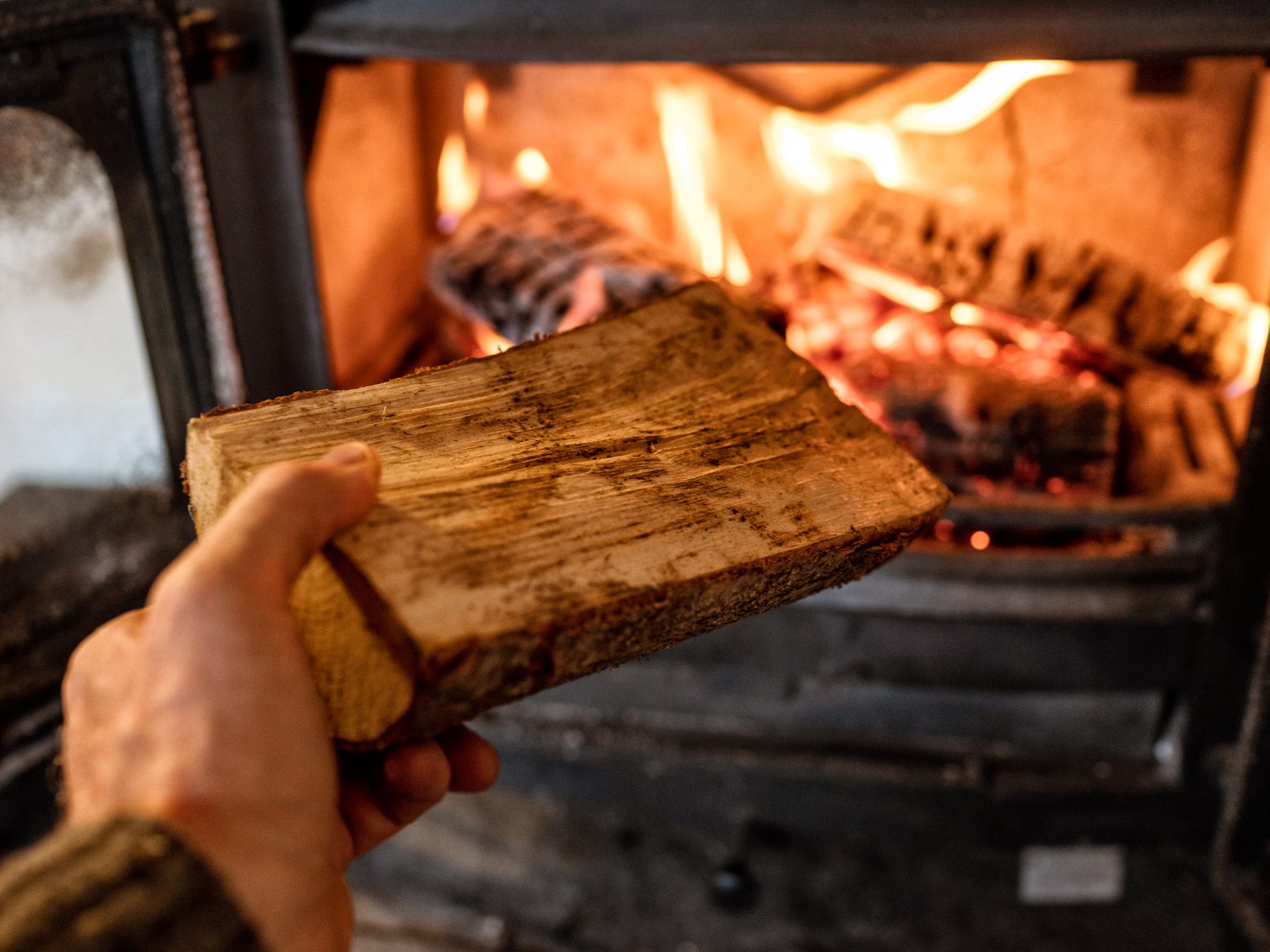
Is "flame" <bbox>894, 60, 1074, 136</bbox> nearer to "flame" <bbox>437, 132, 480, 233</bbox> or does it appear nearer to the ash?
"flame" <bbox>437, 132, 480, 233</bbox>

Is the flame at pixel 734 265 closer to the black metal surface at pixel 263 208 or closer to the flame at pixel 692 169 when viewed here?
the flame at pixel 692 169

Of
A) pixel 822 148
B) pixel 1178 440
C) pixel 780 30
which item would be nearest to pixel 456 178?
pixel 822 148

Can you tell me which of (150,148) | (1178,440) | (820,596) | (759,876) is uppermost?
(150,148)

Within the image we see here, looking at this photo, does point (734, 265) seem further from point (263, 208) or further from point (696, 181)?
point (263, 208)

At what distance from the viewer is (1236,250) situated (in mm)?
1698

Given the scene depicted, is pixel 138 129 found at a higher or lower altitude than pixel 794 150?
higher

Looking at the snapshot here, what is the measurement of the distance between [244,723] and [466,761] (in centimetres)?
30

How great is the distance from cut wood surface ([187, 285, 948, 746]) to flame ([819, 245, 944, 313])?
0.83 meters

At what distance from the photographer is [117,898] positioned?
1.74 ft

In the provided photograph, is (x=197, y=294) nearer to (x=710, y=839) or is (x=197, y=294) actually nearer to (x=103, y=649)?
(x=103, y=649)

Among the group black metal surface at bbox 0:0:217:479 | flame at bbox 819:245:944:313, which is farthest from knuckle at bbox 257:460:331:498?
flame at bbox 819:245:944:313

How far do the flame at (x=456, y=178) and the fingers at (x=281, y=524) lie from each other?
4.40 ft

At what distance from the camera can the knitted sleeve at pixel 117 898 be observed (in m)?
0.52

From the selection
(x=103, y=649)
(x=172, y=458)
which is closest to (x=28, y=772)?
(x=172, y=458)
